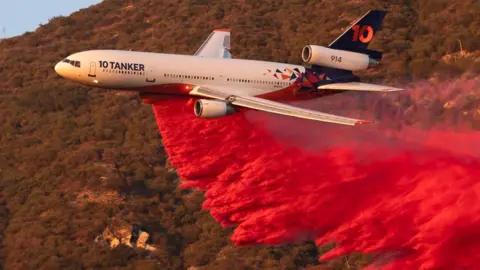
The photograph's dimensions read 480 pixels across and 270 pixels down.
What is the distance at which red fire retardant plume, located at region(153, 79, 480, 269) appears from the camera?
4984 centimetres

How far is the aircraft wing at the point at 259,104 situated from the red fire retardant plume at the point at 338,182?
7.62 feet

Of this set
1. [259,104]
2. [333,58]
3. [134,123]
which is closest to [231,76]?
[259,104]

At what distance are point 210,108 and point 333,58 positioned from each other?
8694 mm

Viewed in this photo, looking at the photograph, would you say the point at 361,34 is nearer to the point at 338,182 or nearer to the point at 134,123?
the point at 338,182

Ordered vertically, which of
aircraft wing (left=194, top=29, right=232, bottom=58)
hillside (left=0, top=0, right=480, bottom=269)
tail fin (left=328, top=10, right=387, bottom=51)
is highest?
tail fin (left=328, top=10, right=387, bottom=51)

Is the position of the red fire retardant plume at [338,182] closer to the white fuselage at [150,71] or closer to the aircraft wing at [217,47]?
the white fuselage at [150,71]

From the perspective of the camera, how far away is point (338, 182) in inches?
2185

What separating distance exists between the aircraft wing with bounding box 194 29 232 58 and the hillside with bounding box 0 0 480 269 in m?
10.6

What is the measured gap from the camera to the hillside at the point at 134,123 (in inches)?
3356

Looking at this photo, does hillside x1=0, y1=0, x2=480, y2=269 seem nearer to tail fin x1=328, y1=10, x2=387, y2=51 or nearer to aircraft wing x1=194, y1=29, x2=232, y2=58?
tail fin x1=328, y1=10, x2=387, y2=51

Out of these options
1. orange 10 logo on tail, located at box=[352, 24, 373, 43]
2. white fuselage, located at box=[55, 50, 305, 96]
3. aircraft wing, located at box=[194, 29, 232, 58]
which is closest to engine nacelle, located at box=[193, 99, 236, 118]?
white fuselage, located at box=[55, 50, 305, 96]

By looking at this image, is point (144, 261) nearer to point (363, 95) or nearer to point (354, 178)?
point (363, 95)

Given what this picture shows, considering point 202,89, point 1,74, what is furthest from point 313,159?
point 1,74

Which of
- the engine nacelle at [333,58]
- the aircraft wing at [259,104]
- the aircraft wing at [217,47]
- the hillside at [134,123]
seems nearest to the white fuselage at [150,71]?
the aircraft wing at [259,104]
